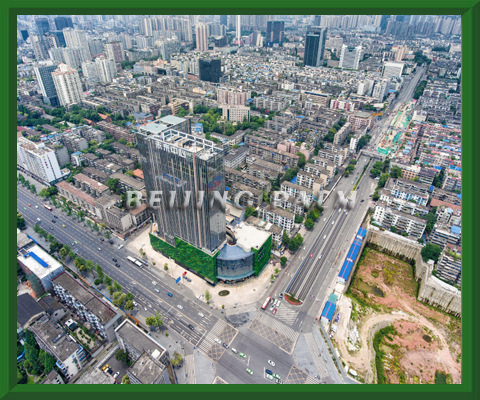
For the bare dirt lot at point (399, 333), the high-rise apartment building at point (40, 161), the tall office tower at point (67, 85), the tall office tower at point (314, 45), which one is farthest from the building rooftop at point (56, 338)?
the tall office tower at point (314, 45)

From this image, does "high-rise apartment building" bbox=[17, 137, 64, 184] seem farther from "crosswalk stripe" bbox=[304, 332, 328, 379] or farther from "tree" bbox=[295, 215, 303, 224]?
"crosswalk stripe" bbox=[304, 332, 328, 379]

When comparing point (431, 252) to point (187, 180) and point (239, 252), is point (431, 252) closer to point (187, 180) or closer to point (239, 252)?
point (239, 252)

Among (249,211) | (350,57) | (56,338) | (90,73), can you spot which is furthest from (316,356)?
(350,57)

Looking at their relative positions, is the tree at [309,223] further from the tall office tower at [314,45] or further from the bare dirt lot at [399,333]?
the tall office tower at [314,45]

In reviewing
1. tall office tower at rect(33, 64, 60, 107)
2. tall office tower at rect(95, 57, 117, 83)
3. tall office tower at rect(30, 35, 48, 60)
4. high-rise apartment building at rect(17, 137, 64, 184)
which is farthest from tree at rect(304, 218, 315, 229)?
tall office tower at rect(30, 35, 48, 60)
